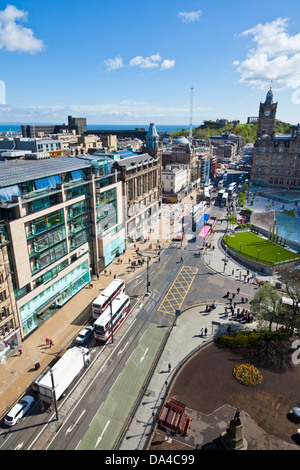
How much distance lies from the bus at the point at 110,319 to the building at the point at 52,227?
Result: 404 inches

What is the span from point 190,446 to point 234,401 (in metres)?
7.80

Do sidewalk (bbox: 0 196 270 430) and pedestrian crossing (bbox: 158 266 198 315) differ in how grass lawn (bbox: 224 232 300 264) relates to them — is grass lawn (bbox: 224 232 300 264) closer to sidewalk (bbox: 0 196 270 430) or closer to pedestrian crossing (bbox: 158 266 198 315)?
sidewalk (bbox: 0 196 270 430)

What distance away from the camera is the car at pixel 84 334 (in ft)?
137

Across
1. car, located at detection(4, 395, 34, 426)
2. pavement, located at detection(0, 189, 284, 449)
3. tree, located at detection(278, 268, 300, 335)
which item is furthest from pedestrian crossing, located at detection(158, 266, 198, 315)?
car, located at detection(4, 395, 34, 426)

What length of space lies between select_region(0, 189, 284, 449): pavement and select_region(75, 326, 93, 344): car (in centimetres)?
194

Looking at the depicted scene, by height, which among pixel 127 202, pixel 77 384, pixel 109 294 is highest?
pixel 127 202

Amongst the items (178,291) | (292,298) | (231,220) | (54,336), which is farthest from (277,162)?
(54,336)

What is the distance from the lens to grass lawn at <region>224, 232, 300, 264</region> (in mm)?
69500

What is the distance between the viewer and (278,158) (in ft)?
478

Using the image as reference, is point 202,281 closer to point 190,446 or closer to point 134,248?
point 134,248

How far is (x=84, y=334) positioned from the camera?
139 feet

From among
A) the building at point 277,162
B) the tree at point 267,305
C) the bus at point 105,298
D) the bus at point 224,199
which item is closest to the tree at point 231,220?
the bus at point 224,199

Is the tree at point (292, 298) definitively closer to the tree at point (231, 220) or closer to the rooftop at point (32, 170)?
the rooftop at point (32, 170)

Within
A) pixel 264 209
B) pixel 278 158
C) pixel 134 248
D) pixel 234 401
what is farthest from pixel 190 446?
pixel 278 158
